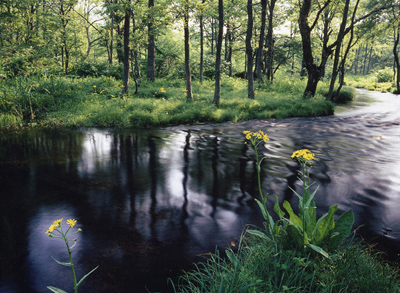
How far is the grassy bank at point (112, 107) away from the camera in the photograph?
11398 mm

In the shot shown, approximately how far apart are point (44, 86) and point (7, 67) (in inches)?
142

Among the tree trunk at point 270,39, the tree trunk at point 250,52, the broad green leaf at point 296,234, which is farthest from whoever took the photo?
the tree trunk at point 270,39

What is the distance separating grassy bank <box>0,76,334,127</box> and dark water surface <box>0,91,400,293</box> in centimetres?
134

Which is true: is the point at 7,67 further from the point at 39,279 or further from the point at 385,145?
the point at 385,145

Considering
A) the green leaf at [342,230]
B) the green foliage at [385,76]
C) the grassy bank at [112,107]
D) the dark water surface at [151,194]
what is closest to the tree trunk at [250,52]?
the grassy bank at [112,107]

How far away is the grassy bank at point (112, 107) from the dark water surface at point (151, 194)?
1344 millimetres

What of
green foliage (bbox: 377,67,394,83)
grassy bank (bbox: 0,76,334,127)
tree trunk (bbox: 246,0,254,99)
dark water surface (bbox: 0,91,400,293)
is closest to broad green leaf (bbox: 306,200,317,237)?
dark water surface (bbox: 0,91,400,293)

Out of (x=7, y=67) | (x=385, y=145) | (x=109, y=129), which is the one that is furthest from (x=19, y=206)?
(x=7, y=67)

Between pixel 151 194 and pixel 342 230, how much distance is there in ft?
11.4

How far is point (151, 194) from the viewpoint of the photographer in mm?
5246

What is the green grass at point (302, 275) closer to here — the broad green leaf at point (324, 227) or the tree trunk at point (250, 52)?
the broad green leaf at point (324, 227)

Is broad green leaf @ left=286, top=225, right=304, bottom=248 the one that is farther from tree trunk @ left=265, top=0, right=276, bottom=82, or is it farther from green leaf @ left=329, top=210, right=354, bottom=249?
tree trunk @ left=265, top=0, right=276, bottom=82

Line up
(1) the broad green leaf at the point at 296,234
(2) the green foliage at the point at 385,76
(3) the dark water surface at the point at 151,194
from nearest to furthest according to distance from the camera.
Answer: (1) the broad green leaf at the point at 296,234 → (3) the dark water surface at the point at 151,194 → (2) the green foliage at the point at 385,76

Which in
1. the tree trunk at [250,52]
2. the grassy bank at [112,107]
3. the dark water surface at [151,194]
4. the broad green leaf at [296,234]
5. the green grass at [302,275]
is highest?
the tree trunk at [250,52]
